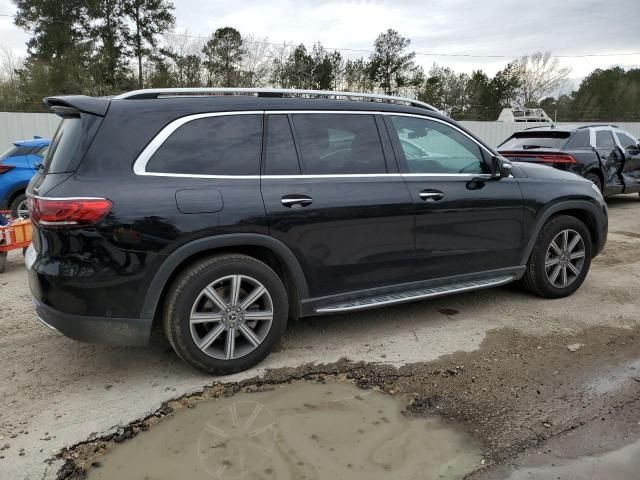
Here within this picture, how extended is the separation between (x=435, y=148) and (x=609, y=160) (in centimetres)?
736

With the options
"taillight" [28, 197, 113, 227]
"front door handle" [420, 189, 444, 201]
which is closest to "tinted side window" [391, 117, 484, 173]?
"front door handle" [420, 189, 444, 201]

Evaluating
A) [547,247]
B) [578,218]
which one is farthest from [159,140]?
[578,218]

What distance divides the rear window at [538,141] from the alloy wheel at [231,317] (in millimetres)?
7881

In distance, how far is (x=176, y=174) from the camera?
3.29 meters

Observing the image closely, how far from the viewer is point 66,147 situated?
10.7 ft

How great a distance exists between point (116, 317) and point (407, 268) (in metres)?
2.11

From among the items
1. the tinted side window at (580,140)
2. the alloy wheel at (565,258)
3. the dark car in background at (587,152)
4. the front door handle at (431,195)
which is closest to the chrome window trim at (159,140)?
the front door handle at (431,195)

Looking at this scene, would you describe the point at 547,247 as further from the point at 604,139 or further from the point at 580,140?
the point at 604,139

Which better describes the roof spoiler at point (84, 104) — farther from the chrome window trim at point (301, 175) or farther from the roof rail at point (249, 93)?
the chrome window trim at point (301, 175)

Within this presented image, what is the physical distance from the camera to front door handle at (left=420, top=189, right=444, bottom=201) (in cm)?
408

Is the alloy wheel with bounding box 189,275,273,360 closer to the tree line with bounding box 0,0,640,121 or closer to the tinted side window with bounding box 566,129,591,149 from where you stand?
the tinted side window with bounding box 566,129,591,149

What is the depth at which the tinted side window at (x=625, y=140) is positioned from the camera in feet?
35.1

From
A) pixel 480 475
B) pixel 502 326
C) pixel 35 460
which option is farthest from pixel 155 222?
pixel 502 326

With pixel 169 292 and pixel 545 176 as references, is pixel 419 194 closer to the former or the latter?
pixel 545 176
